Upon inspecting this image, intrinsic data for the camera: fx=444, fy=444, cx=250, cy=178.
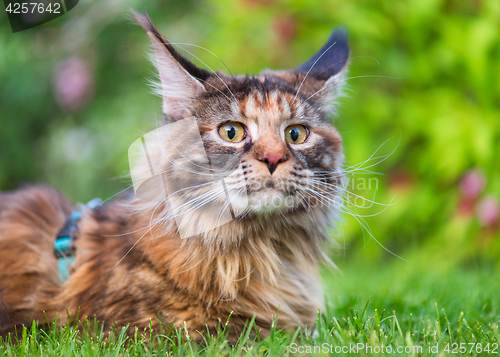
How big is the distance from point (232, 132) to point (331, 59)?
31.4 inches

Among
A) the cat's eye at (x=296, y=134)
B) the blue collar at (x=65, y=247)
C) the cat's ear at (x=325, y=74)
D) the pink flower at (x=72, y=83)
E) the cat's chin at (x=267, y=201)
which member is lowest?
the blue collar at (x=65, y=247)

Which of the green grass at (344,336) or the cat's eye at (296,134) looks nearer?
the green grass at (344,336)

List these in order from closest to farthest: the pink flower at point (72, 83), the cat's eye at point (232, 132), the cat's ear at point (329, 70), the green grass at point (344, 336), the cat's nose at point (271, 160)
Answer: the green grass at point (344, 336) → the cat's nose at point (271, 160) → the cat's eye at point (232, 132) → the cat's ear at point (329, 70) → the pink flower at point (72, 83)

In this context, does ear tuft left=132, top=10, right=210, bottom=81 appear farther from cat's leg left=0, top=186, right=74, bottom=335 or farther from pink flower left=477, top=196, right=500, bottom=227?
pink flower left=477, top=196, right=500, bottom=227

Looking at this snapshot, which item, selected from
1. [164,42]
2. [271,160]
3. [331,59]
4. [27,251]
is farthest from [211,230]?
[331,59]

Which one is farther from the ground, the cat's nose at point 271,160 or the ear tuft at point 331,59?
the ear tuft at point 331,59

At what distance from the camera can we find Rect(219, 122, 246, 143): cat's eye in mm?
1955

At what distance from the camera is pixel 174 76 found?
6.51 ft

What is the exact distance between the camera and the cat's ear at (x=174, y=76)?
6.20ft

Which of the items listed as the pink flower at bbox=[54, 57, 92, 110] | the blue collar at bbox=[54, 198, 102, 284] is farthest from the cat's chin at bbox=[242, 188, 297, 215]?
the pink flower at bbox=[54, 57, 92, 110]

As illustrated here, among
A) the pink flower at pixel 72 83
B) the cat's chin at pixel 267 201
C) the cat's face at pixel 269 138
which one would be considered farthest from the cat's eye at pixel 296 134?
the pink flower at pixel 72 83

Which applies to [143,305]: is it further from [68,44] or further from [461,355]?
[68,44]

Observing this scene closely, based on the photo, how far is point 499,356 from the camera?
152 cm

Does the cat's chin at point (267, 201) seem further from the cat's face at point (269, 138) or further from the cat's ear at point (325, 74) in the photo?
the cat's ear at point (325, 74)
